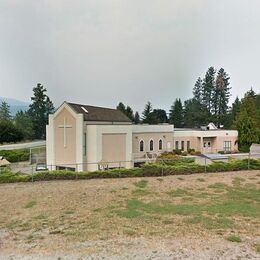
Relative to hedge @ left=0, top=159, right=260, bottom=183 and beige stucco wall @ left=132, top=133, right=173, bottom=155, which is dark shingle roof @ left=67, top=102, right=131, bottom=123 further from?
hedge @ left=0, top=159, right=260, bottom=183

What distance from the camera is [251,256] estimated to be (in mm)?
6906

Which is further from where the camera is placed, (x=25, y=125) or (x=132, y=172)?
(x=25, y=125)

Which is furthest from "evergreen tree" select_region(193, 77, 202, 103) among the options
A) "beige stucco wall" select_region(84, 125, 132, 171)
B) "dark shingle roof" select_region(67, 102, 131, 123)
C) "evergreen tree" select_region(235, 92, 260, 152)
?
"beige stucco wall" select_region(84, 125, 132, 171)

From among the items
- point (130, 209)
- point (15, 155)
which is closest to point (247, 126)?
point (15, 155)

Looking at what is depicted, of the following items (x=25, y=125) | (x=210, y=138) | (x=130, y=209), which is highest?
(x=25, y=125)

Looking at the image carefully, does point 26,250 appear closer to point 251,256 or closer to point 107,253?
point 107,253

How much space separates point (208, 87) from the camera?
8144 cm

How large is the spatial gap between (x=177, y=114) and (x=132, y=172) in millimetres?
70481

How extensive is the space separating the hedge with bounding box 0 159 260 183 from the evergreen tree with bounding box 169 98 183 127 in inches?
2631

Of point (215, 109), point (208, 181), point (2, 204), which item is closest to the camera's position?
point (2, 204)

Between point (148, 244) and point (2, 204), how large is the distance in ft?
26.1

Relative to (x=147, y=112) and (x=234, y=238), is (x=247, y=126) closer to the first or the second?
(x=234, y=238)

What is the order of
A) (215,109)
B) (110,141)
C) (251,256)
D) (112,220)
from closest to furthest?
(251,256) → (112,220) → (110,141) → (215,109)

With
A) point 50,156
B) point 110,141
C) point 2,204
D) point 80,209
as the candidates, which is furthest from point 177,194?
point 50,156
